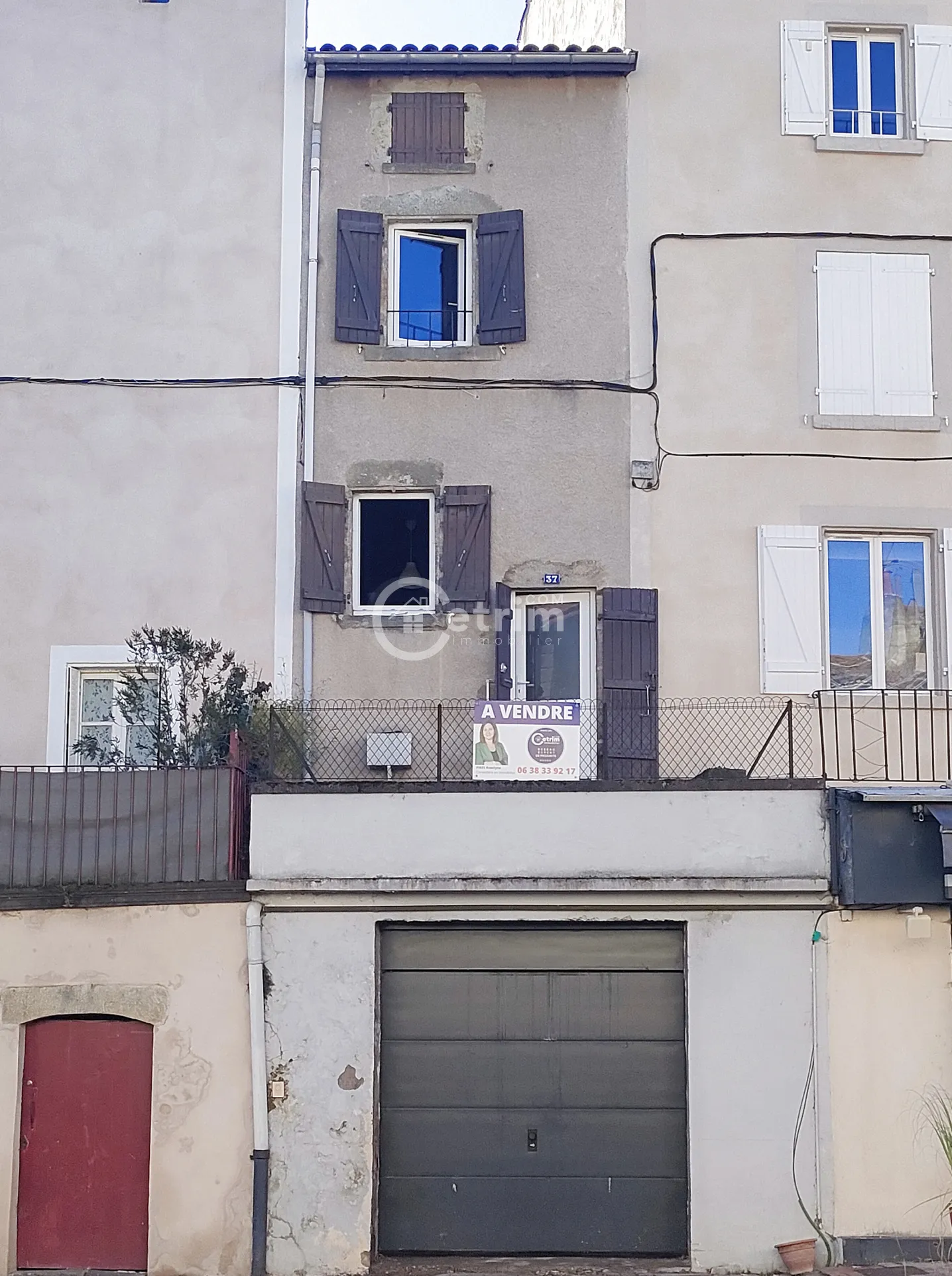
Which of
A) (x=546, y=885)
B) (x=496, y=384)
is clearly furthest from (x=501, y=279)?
(x=546, y=885)

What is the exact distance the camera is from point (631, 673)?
14.6m

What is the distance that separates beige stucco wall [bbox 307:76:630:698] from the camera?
14938 millimetres

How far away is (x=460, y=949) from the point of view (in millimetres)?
12688

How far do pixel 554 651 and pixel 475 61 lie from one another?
18.4 feet

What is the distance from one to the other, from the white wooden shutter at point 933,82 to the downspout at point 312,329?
5687 mm

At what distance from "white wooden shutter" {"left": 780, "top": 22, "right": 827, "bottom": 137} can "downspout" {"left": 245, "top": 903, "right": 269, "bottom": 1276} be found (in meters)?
8.99

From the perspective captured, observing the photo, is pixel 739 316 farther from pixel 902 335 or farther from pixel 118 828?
pixel 118 828

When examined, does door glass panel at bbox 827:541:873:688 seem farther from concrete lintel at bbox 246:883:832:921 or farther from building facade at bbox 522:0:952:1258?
concrete lintel at bbox 246:883:832:921

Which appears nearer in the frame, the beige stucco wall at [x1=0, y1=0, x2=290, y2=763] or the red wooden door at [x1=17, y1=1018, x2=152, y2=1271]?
the red wooden door at [x1=17, y1=1018, x2=152, y2=1271]

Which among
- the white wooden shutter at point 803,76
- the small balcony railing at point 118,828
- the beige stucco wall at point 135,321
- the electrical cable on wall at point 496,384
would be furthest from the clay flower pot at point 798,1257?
the white wooden shutter at point 803,76

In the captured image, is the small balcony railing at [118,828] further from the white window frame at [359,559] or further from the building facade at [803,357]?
the building facade at [803,357]

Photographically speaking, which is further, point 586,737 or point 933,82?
point 933,82

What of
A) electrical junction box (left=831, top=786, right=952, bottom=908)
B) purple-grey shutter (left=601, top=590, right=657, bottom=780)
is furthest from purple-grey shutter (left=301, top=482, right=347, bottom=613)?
electrical junction box (left=831, top=786, right=952, bottom=908)

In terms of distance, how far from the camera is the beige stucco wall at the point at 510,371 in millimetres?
14938
